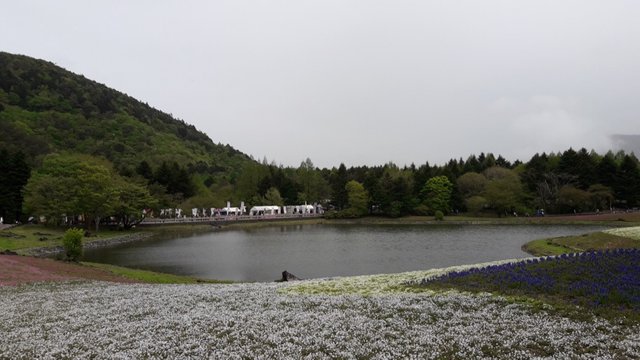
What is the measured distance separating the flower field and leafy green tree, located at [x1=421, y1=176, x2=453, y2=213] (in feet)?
312

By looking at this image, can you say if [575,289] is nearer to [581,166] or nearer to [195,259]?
[195,259]

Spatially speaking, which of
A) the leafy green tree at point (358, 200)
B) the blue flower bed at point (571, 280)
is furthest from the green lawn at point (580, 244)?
the leafy green tree at point (358, 200)

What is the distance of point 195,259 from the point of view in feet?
169

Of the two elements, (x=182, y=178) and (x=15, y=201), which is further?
(x=182, y=178)

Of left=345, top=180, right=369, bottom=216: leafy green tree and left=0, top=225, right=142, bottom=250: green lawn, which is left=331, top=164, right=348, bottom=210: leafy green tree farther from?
left=0, top=225, right=142, bottom=250: green lawn

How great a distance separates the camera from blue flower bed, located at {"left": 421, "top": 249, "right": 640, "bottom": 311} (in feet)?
52.0

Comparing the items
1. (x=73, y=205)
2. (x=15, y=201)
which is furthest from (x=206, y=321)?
(x=15, y=201)

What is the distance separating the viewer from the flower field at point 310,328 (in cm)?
1243

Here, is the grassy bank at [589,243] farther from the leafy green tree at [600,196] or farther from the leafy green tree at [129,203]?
the leafy green tree at [129,203]

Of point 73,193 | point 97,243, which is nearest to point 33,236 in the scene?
point 97,243

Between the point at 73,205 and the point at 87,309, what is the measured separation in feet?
205

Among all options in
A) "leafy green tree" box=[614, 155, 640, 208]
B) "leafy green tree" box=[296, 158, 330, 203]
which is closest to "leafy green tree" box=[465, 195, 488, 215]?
"leafy green tree" box=[614, 155, 640, 208]

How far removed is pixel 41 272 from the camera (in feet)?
108

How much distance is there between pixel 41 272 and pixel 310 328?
26.6 meters
